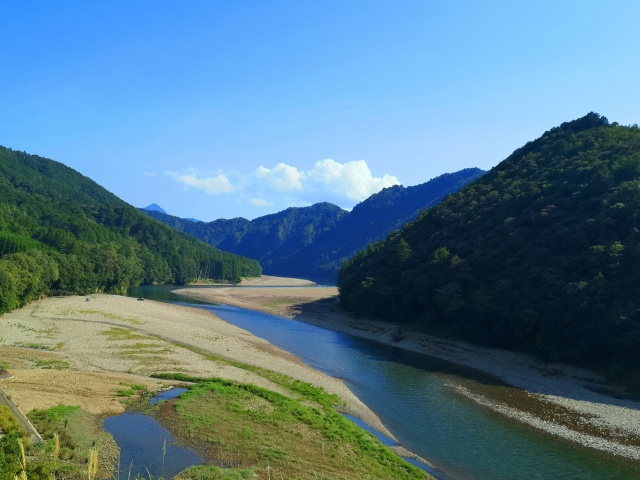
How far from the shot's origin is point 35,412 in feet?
84.5

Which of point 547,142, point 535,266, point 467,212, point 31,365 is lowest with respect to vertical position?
point 31,365

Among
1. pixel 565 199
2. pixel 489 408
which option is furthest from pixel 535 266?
pixel 489 408

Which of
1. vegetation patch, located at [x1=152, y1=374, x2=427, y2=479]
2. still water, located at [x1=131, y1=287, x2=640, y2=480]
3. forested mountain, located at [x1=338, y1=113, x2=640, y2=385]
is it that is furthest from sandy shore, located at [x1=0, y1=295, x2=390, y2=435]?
forested mountain, located at [x1=338, y1=113, x2=640, y2=385]

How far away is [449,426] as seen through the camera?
Answer: 3152 cm

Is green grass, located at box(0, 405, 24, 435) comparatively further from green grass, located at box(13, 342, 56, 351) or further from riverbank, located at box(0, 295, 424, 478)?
green grass, located at box(13, 342, 56, 351)

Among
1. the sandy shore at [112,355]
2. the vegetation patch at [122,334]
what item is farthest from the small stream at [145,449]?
the vegetation patch at [122,334]

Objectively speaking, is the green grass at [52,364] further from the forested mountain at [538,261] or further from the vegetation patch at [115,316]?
the forested mountain at [538,261]

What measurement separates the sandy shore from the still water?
2549 millimetres

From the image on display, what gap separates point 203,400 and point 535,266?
42208 mm

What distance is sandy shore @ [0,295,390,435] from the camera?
31.4 metres

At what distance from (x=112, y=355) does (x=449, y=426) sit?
31.8 metres

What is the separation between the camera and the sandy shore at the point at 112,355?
31.4 m

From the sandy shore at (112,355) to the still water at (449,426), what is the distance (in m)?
2.55

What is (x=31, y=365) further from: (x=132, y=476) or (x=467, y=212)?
(x=467, y=212)
